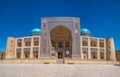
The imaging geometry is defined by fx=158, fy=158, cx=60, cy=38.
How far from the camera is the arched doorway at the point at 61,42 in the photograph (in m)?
36.5

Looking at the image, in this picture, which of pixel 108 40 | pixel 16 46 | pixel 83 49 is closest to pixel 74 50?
pixel 83 49

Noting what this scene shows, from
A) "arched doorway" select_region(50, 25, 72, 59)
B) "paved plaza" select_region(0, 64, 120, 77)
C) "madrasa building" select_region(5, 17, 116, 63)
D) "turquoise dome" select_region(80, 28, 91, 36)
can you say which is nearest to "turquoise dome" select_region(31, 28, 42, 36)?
"madrasa building" select_region(5, 17, 116, 63)

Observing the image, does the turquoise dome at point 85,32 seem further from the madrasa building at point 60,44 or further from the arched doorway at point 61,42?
the arched doorway at point 61,42

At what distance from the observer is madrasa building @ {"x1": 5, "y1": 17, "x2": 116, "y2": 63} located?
3328 cm

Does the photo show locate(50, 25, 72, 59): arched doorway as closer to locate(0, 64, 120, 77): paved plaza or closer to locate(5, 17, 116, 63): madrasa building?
locate(5, 17, 116, 63): madrasa building

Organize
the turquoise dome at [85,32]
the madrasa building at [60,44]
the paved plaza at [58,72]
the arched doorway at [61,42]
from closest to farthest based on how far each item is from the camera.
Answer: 1. the paved plaza at [58,72]
2. the madrasa building at [60,44]
3. the arched doorway at [61,42]
4. the turquoise dome at [85,32]

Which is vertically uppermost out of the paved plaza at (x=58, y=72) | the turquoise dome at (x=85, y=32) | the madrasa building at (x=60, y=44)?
the turquoise dome at (x=85, y=32)

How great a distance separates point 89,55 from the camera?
123 feet

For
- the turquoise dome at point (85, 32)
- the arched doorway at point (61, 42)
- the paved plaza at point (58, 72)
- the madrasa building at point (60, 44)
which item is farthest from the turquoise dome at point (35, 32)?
the paved plaza at point (58, 72)

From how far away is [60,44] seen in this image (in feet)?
124

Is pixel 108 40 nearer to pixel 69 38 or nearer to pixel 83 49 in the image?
pixel 83 49

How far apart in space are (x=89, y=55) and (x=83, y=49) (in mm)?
2294

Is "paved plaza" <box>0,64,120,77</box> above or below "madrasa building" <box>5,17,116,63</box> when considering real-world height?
below

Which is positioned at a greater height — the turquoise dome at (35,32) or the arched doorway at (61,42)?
the turquoise dome at (35,32)
